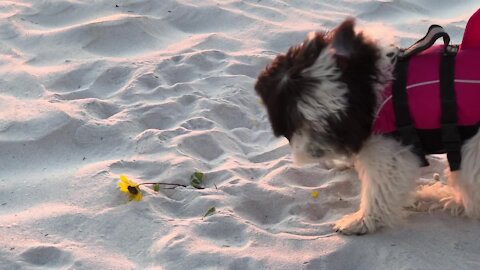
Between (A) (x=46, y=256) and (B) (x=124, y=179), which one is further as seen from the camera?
(B) (x=124, y=179)

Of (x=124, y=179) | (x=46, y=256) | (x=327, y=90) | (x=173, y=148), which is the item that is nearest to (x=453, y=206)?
(x=327, y=90)

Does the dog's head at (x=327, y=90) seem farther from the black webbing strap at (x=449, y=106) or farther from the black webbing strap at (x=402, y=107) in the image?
the black webbing strap at (x=449, y=106)

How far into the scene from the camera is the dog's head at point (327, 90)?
295 cm

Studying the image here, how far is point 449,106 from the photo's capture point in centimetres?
299

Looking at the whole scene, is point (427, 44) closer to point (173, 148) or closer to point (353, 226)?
point (353, 226)

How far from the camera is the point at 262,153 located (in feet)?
13.5

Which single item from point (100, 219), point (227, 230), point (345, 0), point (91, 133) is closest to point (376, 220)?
point (227, 230)

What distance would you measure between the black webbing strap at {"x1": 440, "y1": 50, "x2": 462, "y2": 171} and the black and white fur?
0.22ft

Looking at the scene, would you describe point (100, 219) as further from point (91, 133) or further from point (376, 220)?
point (376, 220)

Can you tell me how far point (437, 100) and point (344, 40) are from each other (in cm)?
55

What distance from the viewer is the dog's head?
9.67 feet

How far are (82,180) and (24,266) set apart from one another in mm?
811

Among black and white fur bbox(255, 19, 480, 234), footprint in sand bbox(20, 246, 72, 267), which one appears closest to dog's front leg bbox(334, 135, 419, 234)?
black and white fur bbox(255, 19, 480, 234)

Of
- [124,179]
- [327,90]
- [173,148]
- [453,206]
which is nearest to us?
[327,90]
